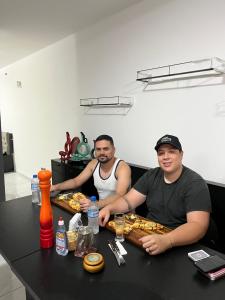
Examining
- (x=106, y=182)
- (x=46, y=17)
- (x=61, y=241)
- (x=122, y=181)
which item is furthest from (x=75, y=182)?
(x=46, y=17)

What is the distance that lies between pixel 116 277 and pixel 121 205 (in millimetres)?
661

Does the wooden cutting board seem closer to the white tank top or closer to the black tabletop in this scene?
the black tabletop

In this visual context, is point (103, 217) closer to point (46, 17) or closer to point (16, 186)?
point (46, 17)

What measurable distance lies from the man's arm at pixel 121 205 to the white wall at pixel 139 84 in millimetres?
770

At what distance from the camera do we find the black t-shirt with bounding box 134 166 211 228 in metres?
1.42

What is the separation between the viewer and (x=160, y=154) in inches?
64.4

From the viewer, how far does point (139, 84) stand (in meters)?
2.66

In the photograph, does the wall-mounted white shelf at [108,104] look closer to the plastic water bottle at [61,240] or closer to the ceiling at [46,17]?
the ceiling at [46,17]

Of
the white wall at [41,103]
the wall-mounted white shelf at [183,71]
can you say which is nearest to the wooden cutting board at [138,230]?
the wall-mounted white shelf at [183,71]

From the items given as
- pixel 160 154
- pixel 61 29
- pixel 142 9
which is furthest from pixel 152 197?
pixel 61 29

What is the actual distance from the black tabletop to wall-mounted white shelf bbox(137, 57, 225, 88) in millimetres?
1366

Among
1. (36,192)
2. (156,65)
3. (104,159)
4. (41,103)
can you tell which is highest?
(156,65)

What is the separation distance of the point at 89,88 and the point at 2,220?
2.24m

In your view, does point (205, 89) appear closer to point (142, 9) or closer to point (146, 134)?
point (146, 134)
